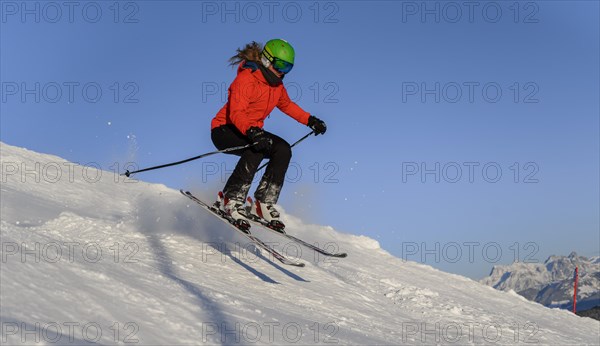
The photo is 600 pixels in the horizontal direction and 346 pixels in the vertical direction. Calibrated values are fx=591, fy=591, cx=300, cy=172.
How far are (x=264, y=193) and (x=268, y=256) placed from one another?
1372 mm

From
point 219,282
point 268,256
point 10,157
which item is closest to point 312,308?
point 219,282

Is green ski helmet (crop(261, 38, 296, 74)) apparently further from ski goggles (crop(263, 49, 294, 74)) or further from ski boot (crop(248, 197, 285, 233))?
ski boot (crop(248, 197, 285, 233))

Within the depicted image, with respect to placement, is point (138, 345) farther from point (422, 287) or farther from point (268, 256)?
point (422, 287)

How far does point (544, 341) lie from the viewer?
7.26 metres

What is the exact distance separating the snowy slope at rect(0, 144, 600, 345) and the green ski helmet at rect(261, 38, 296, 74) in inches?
92.1

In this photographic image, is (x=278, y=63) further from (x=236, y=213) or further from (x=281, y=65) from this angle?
(x=236, y=213)

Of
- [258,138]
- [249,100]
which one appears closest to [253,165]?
[258,138]

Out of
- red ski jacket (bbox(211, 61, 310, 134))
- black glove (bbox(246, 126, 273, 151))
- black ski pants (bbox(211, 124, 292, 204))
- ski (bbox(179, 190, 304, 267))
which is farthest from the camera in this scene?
ski (bbox(179, 190, 304, 267))

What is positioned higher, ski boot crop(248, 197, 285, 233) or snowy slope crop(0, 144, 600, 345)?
ski boot crop(248, 197, 285, 233)

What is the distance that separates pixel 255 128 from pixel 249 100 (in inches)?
15.2

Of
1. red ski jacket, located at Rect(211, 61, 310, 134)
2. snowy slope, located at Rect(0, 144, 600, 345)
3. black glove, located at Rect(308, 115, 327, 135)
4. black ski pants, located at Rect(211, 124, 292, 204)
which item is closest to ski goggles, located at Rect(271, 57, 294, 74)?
red ski jacket, located at Rect(211, 61, 310, 134)

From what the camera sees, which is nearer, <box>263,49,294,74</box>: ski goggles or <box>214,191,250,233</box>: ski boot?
<box>263,49,294,74</box>: ski goggles

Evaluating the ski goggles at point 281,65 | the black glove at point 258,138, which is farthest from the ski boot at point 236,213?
the ski goggles at point 281,65

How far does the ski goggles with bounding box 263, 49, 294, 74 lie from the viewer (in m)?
6.59
